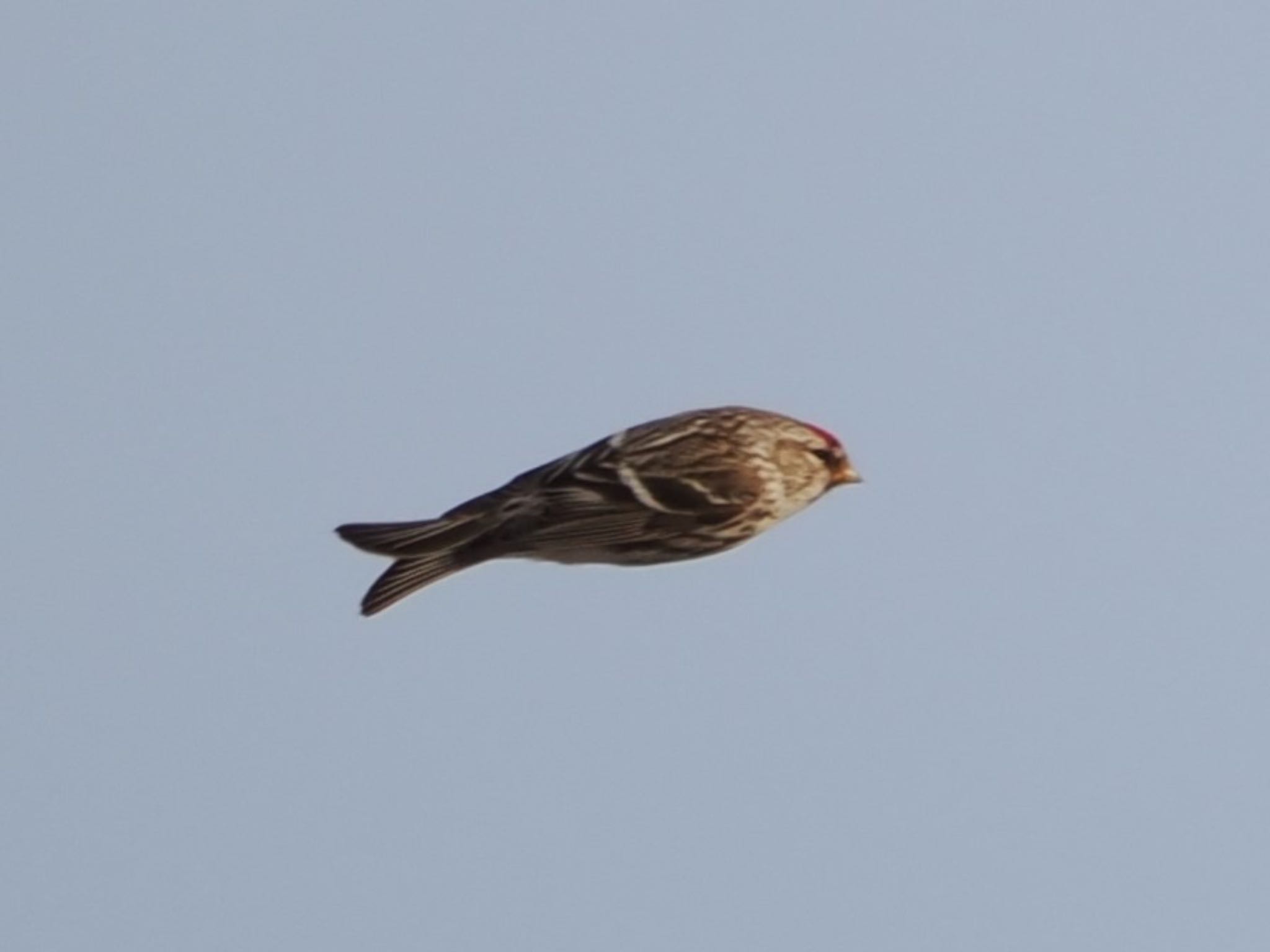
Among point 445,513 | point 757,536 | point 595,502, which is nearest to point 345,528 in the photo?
point 445,513

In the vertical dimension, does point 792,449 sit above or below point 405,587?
above

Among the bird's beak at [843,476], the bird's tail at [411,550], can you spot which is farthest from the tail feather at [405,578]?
the bird's beak at [843,476]

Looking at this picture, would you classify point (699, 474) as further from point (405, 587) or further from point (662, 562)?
point (405, 587)

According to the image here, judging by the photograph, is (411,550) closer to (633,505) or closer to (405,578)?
(405,578)

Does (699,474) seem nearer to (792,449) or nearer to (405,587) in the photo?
(792,449)

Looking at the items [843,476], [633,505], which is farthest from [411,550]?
[843,476]

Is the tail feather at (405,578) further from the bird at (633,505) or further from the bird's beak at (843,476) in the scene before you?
the bird's beak at (843,476)

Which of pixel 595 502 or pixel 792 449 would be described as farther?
pixel 792 449
